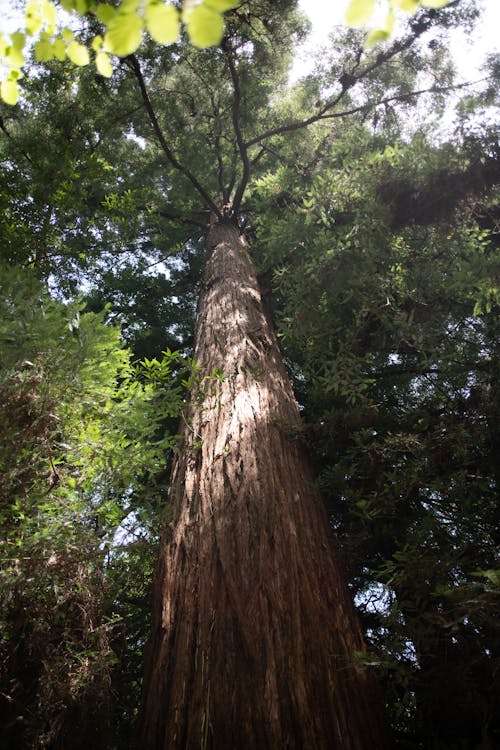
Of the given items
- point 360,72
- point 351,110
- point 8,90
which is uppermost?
point 360,72

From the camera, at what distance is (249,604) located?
2.43m

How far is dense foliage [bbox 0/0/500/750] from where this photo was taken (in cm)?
250

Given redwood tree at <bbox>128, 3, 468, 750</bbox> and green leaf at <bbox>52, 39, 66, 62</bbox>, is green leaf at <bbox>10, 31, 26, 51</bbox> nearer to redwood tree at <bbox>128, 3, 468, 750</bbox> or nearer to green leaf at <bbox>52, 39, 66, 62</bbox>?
green leaf at <bbox>52, 39, 66, 62</bbox>

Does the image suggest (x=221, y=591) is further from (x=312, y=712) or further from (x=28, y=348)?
(x=28, y=348)

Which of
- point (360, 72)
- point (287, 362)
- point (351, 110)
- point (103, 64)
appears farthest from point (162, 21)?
point (360, 72)

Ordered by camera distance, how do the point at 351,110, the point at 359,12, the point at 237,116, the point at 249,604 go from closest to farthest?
1. the point at 359,12
2. the point at 249,604
3. the point at 237,116
4. the point at 351,110

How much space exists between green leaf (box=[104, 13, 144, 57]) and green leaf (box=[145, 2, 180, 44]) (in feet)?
0.17

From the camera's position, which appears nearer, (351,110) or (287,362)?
(287,362)

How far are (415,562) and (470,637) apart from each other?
0.54m

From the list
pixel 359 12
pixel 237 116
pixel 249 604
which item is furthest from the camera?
pixel 237 116

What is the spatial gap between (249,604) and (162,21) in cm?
249

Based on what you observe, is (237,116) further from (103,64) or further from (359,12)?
(359,12)

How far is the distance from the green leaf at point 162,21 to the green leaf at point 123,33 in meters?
0.05

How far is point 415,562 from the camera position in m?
2.60
